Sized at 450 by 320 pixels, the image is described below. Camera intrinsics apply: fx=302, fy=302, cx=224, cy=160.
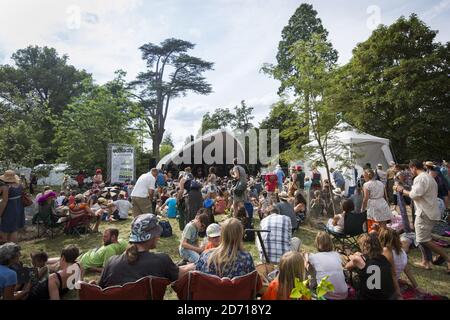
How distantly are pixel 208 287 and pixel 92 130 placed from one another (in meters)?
18.6

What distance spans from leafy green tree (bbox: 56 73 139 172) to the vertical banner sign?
4.11m

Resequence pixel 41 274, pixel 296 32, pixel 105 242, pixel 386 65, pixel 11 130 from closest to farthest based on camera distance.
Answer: pixel 41 274
pixel 105 242
pixel 11 130
pixel 386 65
pixel 296 32

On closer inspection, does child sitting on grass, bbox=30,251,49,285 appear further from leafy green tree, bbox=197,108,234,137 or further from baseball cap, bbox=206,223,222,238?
leafy green tree, bbox=197,108,234,137

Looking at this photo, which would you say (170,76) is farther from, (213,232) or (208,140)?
(213,232)

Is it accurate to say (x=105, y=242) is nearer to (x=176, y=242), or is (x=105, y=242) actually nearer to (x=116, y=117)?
(x=176, y=242)

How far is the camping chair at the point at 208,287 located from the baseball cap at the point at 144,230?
0.51m

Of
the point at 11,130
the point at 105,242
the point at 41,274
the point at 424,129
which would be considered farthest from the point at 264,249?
the point at 424,129

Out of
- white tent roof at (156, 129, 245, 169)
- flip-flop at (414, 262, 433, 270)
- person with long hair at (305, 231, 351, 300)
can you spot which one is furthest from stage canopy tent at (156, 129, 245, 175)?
person with long hair at (305, 231, 351, 300)

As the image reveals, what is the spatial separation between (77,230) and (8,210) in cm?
251

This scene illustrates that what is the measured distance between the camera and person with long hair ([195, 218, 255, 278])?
260cm

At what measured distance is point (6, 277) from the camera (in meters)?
3.14

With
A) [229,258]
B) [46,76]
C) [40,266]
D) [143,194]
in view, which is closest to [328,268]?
[229,258]

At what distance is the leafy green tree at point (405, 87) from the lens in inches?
735
